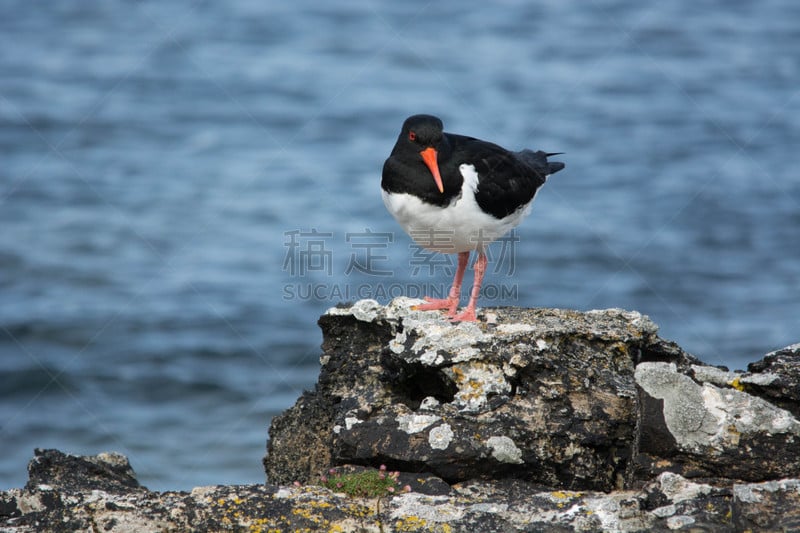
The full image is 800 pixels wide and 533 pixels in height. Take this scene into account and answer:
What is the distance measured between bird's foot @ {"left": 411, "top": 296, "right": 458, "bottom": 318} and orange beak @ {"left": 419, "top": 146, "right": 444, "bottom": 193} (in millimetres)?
818

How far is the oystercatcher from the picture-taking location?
659cm

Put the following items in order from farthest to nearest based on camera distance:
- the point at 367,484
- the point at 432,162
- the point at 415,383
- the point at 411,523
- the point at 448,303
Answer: the point at 448,303 → the point at 432,162 → the point at 415,383 → the point at 367,484 → the point at 411,523

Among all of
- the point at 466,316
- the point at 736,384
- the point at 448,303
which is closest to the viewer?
the point at 736,384

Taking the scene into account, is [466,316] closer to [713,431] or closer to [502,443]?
[502,443]

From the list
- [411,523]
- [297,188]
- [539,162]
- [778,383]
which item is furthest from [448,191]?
[297,188]

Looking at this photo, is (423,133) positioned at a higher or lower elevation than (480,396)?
higher

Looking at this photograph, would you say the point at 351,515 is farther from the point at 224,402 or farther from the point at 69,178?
the point at 69,178

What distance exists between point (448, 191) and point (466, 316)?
930 mm

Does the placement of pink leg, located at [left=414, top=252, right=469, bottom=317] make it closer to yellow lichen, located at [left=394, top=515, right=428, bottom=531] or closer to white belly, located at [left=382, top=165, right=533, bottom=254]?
white belly, located at [left=382, top=165, right=533, bottom=254]

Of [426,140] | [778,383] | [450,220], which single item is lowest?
[778,383]

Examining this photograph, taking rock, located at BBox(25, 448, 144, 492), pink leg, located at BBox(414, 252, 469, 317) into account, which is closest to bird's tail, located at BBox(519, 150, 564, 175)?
pink leg, located at BBox(414, 252, 469, 317)

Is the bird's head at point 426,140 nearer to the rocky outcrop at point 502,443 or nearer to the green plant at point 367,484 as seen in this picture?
the rocky outcrop at point 502,443

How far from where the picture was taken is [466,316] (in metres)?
6.32

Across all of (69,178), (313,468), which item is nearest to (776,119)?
(69,178)
